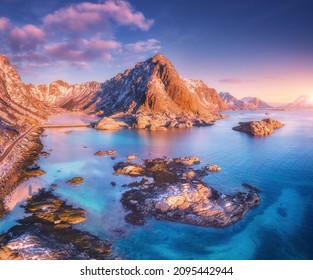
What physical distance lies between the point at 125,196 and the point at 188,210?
39.6 feet

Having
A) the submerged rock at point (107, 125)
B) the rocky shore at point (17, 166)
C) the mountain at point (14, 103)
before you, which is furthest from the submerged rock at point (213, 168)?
the submerged rock at point (107, 125)

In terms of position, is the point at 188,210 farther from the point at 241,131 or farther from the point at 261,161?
the point at 241,131

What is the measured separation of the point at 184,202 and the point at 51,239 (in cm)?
1963

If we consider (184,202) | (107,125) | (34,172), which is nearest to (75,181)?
(34,172)

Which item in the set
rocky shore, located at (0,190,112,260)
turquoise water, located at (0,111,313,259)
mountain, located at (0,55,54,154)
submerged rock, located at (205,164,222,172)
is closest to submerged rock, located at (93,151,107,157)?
turquoise water, located at (0,111,313,259)

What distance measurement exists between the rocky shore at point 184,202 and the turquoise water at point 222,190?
1.38 metres

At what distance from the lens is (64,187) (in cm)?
5034

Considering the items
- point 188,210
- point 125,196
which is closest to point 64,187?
point 125,196

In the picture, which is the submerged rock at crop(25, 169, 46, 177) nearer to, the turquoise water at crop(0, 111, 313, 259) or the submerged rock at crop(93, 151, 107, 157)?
the turquoise water at crop(0, 111, 313, 259)

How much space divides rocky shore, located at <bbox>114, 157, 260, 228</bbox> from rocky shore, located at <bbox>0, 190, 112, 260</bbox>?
7.31 metres

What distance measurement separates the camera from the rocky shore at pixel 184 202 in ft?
121

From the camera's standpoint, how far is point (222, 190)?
4834 centimetres

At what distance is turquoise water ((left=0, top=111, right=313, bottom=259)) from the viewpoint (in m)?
30.7

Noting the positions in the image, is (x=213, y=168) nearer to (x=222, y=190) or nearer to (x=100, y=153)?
(x=222, y=190)
